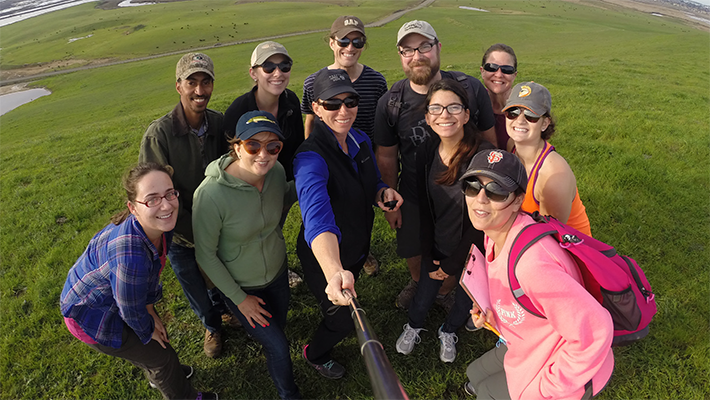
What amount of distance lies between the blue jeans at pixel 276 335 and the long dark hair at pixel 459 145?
87.2 inches

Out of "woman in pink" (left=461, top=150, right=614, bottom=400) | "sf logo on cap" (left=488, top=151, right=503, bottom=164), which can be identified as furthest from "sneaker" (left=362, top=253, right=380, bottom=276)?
"sf logo on cap" (left=488, top=151, right=503, bottom=164)

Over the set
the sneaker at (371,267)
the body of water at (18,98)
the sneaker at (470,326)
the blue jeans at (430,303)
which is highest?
the blue jeans at (430,303)

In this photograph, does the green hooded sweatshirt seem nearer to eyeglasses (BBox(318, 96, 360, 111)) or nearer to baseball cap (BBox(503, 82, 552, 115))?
eyeglasses (BBox(318, 96, 360, 111))

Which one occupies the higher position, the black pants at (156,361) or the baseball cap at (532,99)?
the baseball cap at (532,99)

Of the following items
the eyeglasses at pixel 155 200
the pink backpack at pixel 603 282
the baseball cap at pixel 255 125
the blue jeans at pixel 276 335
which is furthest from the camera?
the blue jeans at pixel 276 335

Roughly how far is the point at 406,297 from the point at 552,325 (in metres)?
3.22

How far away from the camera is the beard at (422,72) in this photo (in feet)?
13.2

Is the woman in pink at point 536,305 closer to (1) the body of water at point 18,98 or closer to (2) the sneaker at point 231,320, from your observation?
(2) the sneaker at point 231,320

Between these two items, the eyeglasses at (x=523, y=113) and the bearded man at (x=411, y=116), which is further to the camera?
the bearded man at (x=411, y=116)

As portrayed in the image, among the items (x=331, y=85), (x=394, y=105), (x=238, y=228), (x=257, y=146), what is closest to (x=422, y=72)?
(x=394, y=105)

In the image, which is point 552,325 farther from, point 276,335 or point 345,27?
point 345,27

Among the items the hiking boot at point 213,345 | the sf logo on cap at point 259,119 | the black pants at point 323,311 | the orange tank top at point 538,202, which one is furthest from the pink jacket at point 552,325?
the hiking boot at point 213,345

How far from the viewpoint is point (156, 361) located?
3.51 meters

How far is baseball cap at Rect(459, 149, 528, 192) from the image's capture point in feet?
8.12
